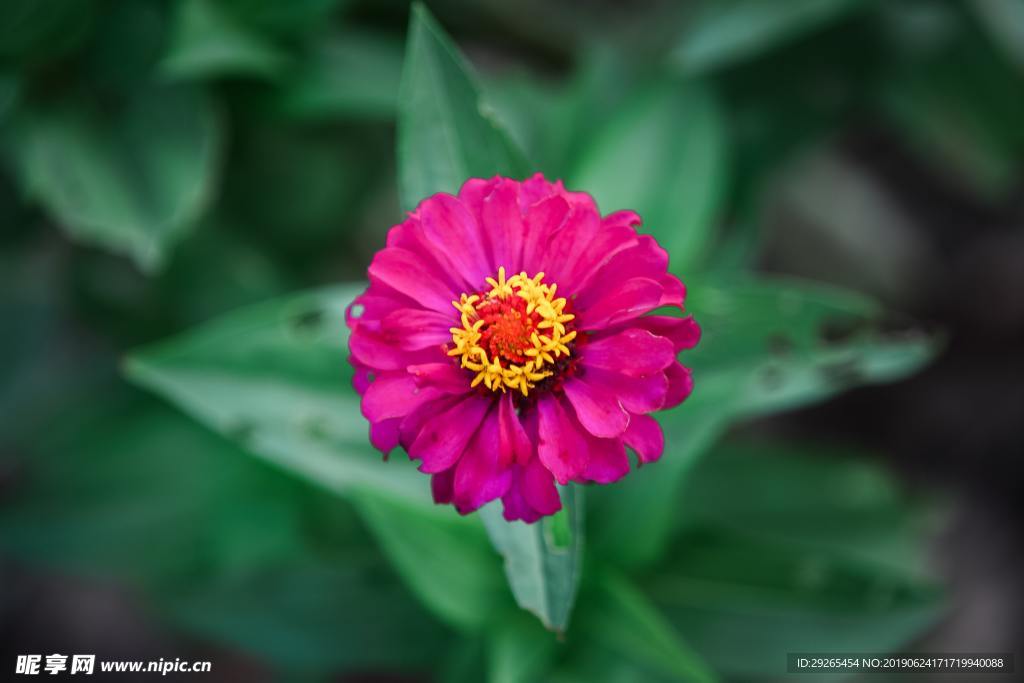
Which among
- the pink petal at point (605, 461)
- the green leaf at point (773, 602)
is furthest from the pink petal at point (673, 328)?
the green leaf at point (773, 602)

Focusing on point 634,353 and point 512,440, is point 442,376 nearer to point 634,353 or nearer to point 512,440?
point 512,440

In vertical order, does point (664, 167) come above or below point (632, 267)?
above

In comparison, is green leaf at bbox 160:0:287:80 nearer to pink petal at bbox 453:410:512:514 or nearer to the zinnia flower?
the zinnia flower

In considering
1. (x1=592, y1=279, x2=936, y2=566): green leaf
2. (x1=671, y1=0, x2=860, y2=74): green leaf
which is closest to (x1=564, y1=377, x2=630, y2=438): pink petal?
(x1=592, y1=279, x2=936, y2=566): green leaf

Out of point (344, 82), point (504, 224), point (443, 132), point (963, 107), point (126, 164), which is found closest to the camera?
point (504, 224)

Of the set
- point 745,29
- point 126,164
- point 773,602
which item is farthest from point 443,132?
point 773,602

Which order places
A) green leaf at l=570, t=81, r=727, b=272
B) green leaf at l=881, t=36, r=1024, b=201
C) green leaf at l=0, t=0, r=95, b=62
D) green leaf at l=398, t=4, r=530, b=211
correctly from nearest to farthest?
1. green leaf at l=398, t=4, r=530, b=211
2. green leaf at l=0, t=0, r=95, b=62
3. green leaf at l=570, t=81, r=727, b=272
4. green leaf at l=881, t=36, r=1024, b=201
